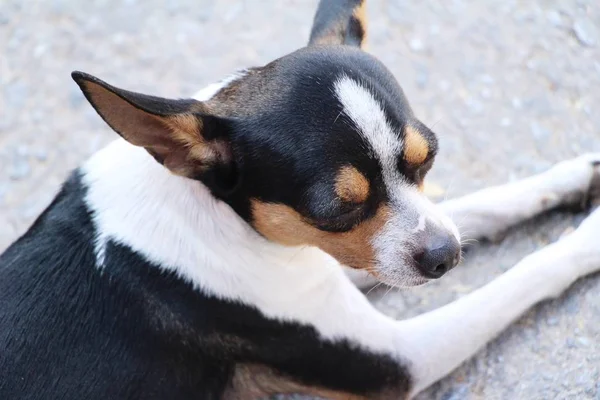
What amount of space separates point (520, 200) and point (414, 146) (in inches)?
Result: 55.8

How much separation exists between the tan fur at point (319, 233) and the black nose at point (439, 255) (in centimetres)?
21

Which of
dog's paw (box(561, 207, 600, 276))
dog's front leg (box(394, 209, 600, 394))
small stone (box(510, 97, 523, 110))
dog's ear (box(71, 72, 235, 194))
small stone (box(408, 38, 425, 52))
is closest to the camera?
dog's ear (box(71, 72, 235, 194))

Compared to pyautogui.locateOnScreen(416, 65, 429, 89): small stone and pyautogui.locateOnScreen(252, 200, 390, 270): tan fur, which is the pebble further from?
pyautogui.locateOnScreen(416, 65, 429, 89): small stone

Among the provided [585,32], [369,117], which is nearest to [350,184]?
[369,117]

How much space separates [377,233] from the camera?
3213 mm

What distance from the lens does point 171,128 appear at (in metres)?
2.95

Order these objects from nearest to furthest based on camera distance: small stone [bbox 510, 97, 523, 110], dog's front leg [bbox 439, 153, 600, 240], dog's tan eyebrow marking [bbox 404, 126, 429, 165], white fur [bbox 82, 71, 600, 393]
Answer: dog's tan eyebrow marking [bbox 404, 126, 429, 165] < white fur [bbox 82, 71, 600, 393] < dog's front leg [bbox 439, 153, 600, 240] < small stone [bbox 510, 97, 523, 110]

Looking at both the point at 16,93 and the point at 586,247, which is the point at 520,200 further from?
the point at 16,93

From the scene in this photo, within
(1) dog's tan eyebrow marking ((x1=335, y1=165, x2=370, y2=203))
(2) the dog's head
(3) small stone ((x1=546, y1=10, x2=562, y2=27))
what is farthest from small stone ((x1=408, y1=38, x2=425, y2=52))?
(1) dog's tan eyebrow marking ((x1=335, y1=165, x2=370, y2=203))

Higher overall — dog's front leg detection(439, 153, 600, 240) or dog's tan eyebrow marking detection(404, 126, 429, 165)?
dog's tan eyebrow marking detection(404, 126, 429, 165)

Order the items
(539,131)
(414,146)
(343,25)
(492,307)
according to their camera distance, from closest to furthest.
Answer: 1. (414,146)
2. (343,25)
3. (492,307)
4. (539,131)

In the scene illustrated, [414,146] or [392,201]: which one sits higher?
[414,146]

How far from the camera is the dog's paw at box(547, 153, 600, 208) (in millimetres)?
4340

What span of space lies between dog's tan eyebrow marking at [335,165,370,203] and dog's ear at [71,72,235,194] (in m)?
0.44
